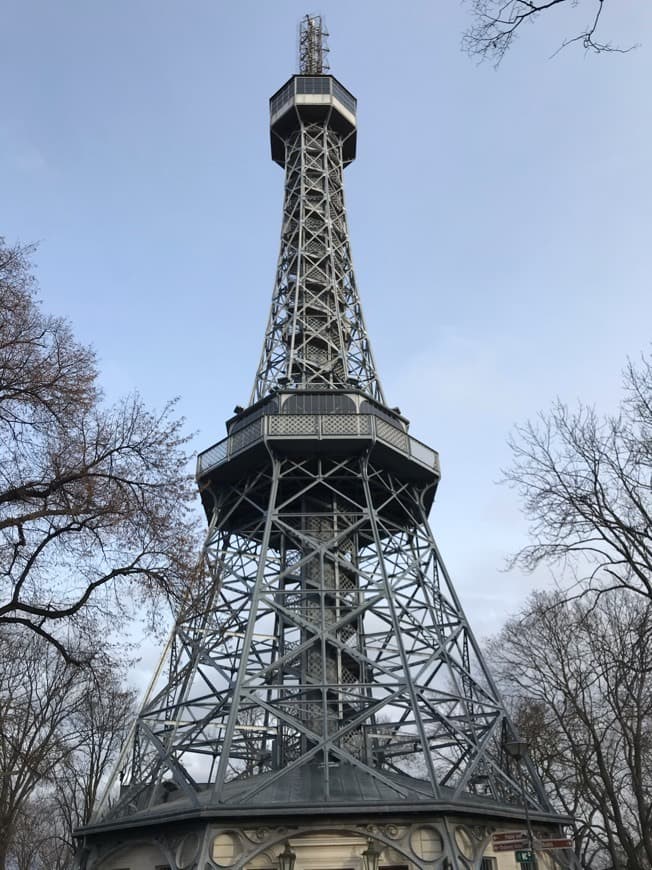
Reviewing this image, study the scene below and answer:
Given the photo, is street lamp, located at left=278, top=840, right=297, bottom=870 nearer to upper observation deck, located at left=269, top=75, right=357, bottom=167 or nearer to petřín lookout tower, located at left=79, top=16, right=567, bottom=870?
petřín lookout tower, located at left=79, top=16, right=567, bottom=870

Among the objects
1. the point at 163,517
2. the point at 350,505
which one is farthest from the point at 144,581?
the point at 350,505

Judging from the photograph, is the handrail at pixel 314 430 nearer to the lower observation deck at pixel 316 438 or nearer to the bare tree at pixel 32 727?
the lower observation deck at pixel 316 438

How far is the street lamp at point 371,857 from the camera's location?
15797 millimetres

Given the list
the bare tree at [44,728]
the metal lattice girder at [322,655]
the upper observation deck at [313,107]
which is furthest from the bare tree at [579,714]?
Result: the upper observation deck at [313,107]

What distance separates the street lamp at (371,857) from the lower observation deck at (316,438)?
1206cm

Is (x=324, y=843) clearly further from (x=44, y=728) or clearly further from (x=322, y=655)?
(x=44, y=728)

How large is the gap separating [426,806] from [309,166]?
31.5 meters

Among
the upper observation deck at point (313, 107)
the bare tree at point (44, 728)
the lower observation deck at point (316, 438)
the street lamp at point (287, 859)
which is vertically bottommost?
the street lamp at point (287, 859)

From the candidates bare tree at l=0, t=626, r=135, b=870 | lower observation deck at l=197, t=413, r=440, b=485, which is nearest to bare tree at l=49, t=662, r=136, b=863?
bare tree at l=0, t=626, r=135, b=870

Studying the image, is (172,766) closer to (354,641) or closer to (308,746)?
(308,746)

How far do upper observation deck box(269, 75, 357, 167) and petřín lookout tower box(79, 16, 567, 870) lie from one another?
11.4 metres

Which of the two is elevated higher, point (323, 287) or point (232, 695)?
point (323, 287)

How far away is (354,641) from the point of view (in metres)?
23.3

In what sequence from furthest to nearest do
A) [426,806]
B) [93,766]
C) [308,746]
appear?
1. [93,766]
2. [308,746]
3. [426,806]
